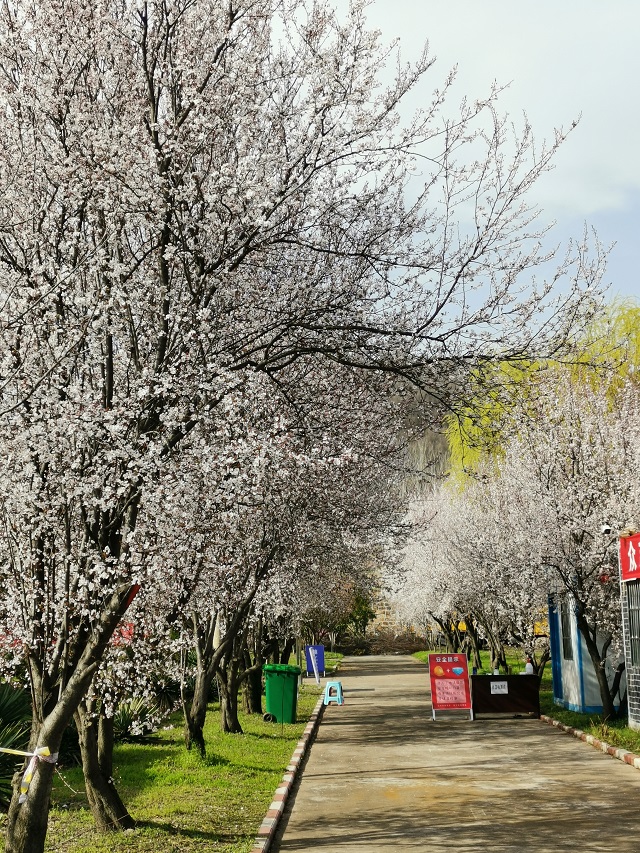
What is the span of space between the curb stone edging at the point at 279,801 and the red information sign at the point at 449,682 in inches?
156

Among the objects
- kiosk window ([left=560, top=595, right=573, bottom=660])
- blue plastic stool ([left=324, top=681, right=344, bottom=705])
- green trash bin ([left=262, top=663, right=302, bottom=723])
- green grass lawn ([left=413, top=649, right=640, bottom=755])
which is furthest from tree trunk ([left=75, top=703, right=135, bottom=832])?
blue plastic stool ([left=324, top=681, right=344, bottom=705])

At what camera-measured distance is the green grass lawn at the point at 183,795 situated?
9094mm

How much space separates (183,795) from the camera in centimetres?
1163

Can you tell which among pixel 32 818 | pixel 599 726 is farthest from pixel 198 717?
pixel 32 818

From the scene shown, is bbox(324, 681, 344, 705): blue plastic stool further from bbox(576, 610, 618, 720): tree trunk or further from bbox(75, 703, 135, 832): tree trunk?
bbox(75, 703, 135, 832): tree trunk

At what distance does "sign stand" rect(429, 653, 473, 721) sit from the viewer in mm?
21266

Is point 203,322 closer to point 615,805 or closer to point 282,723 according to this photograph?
point 615,805

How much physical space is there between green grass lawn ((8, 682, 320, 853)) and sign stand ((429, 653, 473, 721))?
4118 millimetres

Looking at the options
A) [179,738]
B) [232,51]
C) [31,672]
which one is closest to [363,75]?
[232,51]

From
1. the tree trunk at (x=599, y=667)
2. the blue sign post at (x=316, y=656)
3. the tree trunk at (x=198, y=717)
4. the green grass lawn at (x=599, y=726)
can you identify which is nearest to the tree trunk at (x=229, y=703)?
the tree trunk at (x=198, y=717)

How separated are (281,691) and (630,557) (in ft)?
27.7

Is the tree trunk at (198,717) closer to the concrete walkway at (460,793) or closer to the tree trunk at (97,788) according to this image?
the concrete walkway at (460,793)

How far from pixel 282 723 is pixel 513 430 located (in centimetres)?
1449

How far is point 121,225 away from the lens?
735 cm
